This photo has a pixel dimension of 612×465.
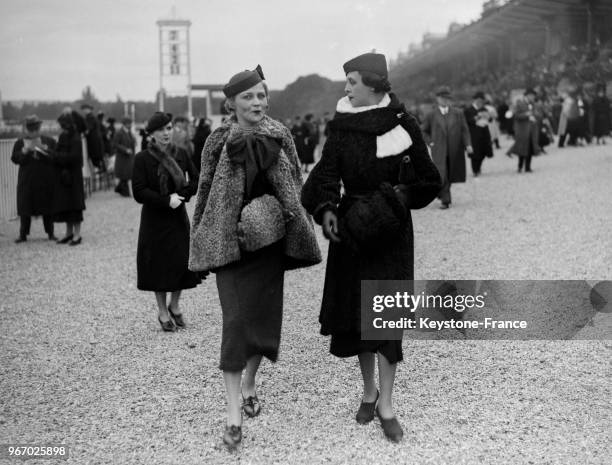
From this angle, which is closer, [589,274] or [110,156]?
[589,274]

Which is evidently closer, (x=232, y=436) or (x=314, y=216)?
(x=232, y=436)

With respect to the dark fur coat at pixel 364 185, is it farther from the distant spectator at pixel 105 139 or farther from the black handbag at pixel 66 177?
the distant spectator at pixel 105 139

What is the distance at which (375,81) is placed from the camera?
390 centimetres

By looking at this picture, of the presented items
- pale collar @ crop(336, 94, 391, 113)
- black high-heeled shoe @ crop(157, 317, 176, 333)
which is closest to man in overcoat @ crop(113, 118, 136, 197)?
black high-heeled shoe @ crop(157, 317, 176, 333)

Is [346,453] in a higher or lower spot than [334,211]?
lower

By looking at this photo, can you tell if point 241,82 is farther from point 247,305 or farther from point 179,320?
point 179,320

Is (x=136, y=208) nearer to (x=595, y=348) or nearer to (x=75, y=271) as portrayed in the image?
(x=75, y=271)

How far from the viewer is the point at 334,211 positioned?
12.9ft

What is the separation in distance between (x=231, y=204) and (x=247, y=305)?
0.52m

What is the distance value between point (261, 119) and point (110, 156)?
1759cm

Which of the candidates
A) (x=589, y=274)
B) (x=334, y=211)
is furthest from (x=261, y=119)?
(x=589, y=274)

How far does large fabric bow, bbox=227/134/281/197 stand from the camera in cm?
398

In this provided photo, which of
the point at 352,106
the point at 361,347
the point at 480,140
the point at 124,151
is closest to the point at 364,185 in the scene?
the point at 352,106

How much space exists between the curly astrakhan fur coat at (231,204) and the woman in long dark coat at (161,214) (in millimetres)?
1793
